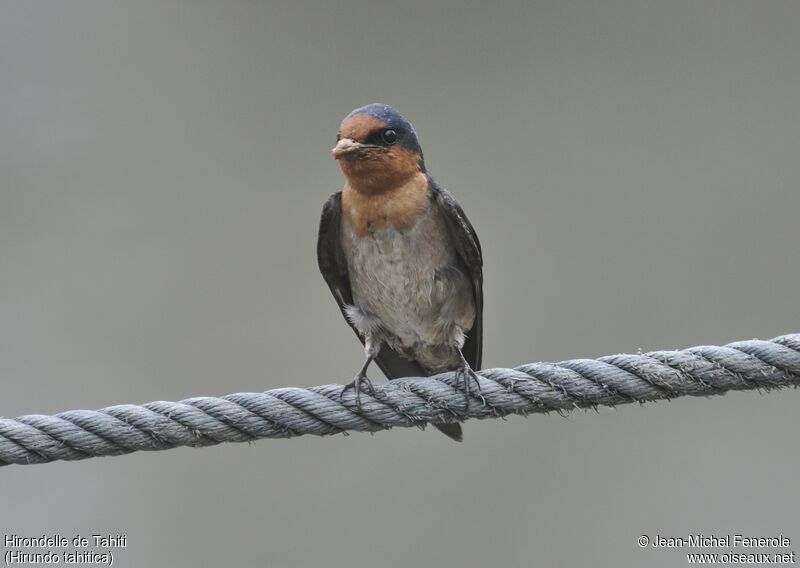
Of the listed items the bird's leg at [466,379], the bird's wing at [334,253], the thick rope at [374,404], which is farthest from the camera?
the bird's wing at [334,253]

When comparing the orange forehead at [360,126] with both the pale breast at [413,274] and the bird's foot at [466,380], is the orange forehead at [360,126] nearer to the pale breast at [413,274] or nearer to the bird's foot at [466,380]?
the pale breast at [413,274]

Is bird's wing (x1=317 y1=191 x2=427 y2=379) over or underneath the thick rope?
over

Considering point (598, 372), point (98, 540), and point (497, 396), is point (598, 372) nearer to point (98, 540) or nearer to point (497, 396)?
point (497, 396)

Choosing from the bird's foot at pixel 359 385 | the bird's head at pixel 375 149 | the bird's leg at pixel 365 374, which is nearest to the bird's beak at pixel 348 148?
the bird's head at pixel 375 149

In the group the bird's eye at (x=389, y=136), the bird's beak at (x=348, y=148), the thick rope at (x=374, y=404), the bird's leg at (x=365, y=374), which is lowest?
the thick rope at (x=374, y=404)

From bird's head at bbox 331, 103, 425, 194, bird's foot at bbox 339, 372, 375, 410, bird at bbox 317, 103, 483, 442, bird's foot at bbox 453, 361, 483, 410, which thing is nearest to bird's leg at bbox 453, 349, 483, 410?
bird's foot at bbox 453, 361, 483, 410

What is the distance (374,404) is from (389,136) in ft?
3.44

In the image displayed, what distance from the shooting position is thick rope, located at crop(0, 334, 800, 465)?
6.96ft

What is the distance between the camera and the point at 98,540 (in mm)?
4375

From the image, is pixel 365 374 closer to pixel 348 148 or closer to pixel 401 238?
pixel 401 238

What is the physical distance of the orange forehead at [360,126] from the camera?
310 centimetres

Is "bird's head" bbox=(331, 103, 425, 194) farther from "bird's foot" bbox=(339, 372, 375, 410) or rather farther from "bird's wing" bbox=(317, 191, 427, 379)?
"bird's foot" bbox=(339, 372, 375, 410)

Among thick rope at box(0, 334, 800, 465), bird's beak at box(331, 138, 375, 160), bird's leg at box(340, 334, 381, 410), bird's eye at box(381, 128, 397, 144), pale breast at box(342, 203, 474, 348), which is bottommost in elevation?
thick rope at box(0, 334, 800, 465)

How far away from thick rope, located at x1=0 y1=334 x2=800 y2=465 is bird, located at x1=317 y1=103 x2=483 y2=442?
2.52ft
